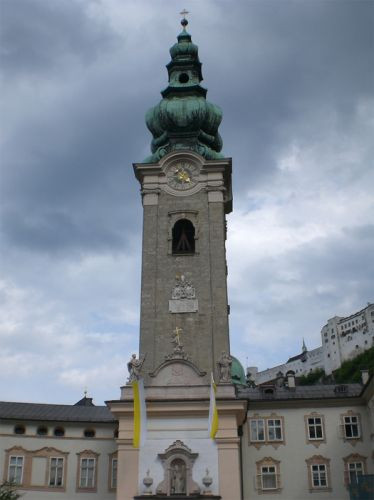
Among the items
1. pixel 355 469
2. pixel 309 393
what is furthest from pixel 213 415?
pixel 309 393

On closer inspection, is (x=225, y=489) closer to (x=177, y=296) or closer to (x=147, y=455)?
(x=147, y=455)

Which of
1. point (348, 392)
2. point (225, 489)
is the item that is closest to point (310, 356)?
point (348, 392)

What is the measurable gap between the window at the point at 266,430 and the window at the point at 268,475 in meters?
0.92

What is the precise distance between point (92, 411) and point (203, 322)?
973 cm

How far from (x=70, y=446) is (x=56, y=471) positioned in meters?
1.40

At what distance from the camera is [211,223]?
1303 inches

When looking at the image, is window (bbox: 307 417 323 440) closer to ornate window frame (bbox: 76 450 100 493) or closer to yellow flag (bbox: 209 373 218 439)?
yellow flag (bbox: 209 373 218 439)

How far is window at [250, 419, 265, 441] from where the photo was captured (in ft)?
108

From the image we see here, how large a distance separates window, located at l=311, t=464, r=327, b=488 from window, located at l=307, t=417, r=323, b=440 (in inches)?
56.5

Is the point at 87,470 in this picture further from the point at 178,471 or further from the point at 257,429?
the point at 257,429

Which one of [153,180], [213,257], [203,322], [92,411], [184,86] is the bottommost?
[92,411]

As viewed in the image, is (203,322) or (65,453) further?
(65,453)

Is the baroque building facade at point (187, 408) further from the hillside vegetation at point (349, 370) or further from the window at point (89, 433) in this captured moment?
the hillside vegetation at point (349, 370)

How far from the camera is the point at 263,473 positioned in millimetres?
32094
